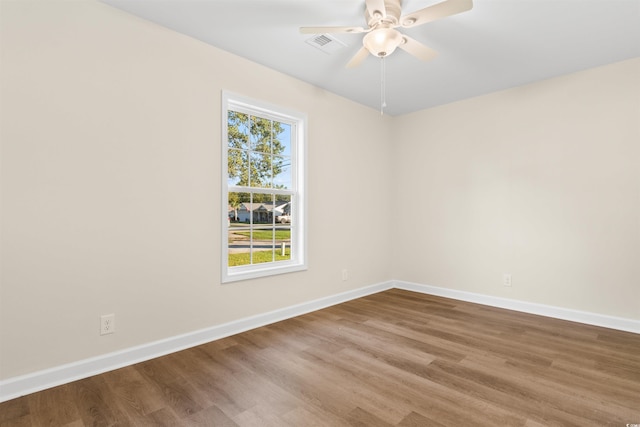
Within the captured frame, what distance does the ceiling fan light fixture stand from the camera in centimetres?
225

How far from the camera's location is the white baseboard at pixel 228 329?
6.62 ft

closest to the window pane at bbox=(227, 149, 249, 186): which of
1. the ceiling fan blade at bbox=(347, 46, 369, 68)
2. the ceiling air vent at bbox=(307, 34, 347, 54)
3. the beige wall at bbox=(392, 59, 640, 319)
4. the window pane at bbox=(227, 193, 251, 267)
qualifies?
the window pane at bbox=(227, 193, 251, 267)

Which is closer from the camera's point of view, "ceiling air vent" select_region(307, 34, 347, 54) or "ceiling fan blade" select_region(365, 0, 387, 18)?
"ceiling fan blade" select_region(365, 0, 387, 18)

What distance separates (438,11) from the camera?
1.97m

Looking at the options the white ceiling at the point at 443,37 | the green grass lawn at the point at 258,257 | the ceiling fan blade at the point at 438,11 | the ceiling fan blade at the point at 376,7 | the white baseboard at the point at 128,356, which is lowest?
the white baseboard at the point at 128,356

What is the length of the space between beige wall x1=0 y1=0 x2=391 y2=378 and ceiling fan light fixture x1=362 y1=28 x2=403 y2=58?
1321mm

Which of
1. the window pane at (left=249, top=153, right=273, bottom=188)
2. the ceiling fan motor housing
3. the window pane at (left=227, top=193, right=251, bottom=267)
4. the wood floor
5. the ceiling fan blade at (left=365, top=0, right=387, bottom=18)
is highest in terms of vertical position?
the ceiling fan motor housing

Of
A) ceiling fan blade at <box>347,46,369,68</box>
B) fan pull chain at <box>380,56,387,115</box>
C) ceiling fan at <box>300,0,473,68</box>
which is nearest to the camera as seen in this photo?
ceiling fan at <box>300,0,473,68</box>

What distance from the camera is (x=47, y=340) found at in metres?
2.07

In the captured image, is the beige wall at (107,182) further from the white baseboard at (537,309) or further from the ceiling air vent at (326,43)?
the white baseboard at (537,309)

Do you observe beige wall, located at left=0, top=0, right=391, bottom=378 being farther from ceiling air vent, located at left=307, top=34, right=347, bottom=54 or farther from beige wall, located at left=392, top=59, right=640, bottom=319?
beige wall, located at left=392, top=59, right=640, bottom=319

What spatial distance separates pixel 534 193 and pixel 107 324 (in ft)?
14.0

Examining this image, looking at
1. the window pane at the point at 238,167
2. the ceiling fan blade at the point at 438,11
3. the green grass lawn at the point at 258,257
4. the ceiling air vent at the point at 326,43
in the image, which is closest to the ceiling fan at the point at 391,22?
the ceiling fan blade at the point at 438,11

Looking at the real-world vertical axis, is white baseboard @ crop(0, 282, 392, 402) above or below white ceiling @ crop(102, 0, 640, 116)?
below
